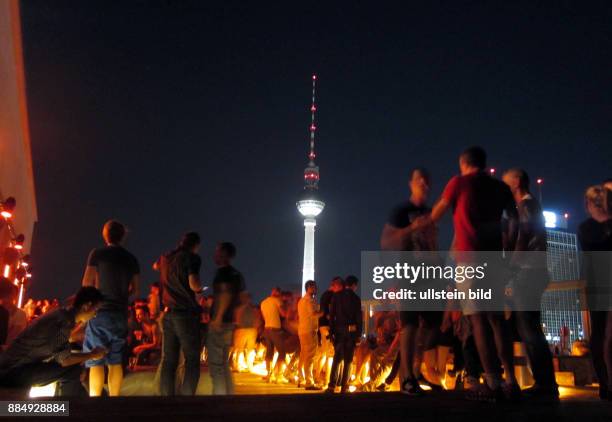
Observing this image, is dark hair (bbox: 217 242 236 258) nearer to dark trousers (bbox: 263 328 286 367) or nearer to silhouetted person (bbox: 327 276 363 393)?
silhouetted person (bbox: 327 276 363 393)

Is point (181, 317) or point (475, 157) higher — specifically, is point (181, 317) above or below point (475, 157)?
below

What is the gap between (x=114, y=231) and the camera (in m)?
5.03

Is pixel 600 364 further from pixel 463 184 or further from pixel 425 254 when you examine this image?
pixel 463 184

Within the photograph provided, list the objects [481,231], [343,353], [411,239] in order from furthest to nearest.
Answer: [343,353] → [411,239] → [481,231]

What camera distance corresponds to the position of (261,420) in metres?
2.86

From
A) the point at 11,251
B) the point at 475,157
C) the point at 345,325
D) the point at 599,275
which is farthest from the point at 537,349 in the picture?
the point at 11,251

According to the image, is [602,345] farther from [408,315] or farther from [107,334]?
[107,334]

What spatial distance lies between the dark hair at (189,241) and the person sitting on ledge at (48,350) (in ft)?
3.60

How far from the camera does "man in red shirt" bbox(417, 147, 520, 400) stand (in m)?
3.53

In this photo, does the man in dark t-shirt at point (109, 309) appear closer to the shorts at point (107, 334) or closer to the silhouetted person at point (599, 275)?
the shorts at point (107, 334)

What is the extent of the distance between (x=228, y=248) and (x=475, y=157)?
111 inches

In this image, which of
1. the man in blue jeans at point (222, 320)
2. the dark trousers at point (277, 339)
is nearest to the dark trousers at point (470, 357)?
the man in blue jeans at point (222, 320)

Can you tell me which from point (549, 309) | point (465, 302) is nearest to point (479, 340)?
point (465, 302)

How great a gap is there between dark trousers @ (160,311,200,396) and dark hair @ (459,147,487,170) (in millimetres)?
2894
